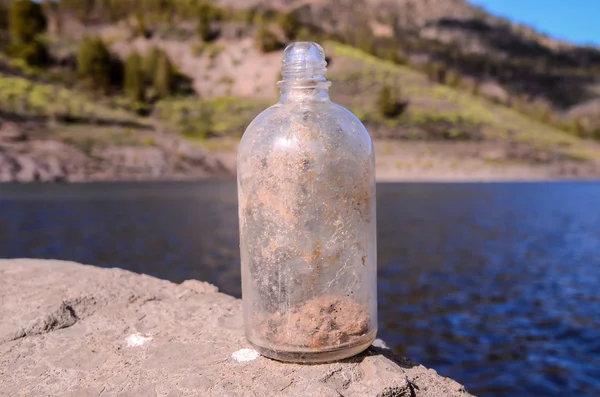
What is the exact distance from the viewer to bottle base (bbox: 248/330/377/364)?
256 cm

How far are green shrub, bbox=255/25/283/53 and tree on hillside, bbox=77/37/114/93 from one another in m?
18.3

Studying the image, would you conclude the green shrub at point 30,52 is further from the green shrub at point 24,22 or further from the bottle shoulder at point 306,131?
the bottle shoulder at point 306,131

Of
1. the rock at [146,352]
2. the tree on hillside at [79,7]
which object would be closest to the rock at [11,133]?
the tree on hillside at [79,7]

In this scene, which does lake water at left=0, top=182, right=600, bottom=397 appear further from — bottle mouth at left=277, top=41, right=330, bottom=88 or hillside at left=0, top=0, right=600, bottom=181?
hillside at left=0, top=0, right=600, bottom=181

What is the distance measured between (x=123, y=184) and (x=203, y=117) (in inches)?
691

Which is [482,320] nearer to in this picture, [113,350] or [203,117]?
[113,350]

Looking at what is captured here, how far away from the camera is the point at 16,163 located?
3900cm

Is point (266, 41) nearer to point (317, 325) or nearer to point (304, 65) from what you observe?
point (304, 65)

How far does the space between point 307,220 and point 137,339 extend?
3.85 ft

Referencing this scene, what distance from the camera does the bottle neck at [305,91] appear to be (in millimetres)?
2658

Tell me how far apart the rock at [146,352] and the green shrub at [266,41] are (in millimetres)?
67485

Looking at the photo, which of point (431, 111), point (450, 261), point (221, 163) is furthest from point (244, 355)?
point (431, 111)

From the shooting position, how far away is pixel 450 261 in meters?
14.0

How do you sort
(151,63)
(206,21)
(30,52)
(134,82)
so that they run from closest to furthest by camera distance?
(134,82), (30,52), (151,63), (206,21)
